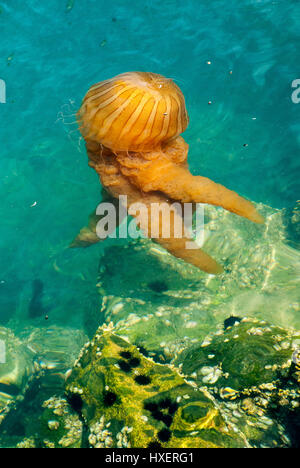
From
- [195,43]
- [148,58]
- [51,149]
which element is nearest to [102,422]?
[51,149]

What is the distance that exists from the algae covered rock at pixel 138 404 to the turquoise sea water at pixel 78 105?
2204 millimetres

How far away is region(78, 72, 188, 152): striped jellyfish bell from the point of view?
3463mm

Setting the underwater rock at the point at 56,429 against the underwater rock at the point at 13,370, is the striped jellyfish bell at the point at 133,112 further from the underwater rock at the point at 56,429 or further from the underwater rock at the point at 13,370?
the underwater rock at the point at 13,370

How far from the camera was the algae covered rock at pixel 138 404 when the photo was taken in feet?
8.80

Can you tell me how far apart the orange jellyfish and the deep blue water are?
9.67 feet

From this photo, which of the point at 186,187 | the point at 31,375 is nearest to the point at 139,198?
the point at 186,187

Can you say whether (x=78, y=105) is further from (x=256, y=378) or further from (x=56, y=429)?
(x=256, y=378)

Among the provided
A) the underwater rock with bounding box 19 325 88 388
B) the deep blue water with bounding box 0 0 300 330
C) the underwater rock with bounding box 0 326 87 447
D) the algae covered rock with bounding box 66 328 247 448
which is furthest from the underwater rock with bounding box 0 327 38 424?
the algae covered rock with bounding box 66 328 247 448

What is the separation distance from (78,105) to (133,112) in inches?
258

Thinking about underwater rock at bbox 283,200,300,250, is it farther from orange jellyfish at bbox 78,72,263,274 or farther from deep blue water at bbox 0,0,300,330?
orange jellyfish at bbox 78,72,263,274

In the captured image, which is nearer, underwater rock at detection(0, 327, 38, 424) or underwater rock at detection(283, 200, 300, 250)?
underwater rock at detection(0, 327, 38, 424)

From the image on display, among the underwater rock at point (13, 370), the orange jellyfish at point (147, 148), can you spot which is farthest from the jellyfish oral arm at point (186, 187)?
the underwater rock at point (13, 370)

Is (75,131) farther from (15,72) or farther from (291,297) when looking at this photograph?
(15,72)

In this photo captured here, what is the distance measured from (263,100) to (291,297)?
6243mm
